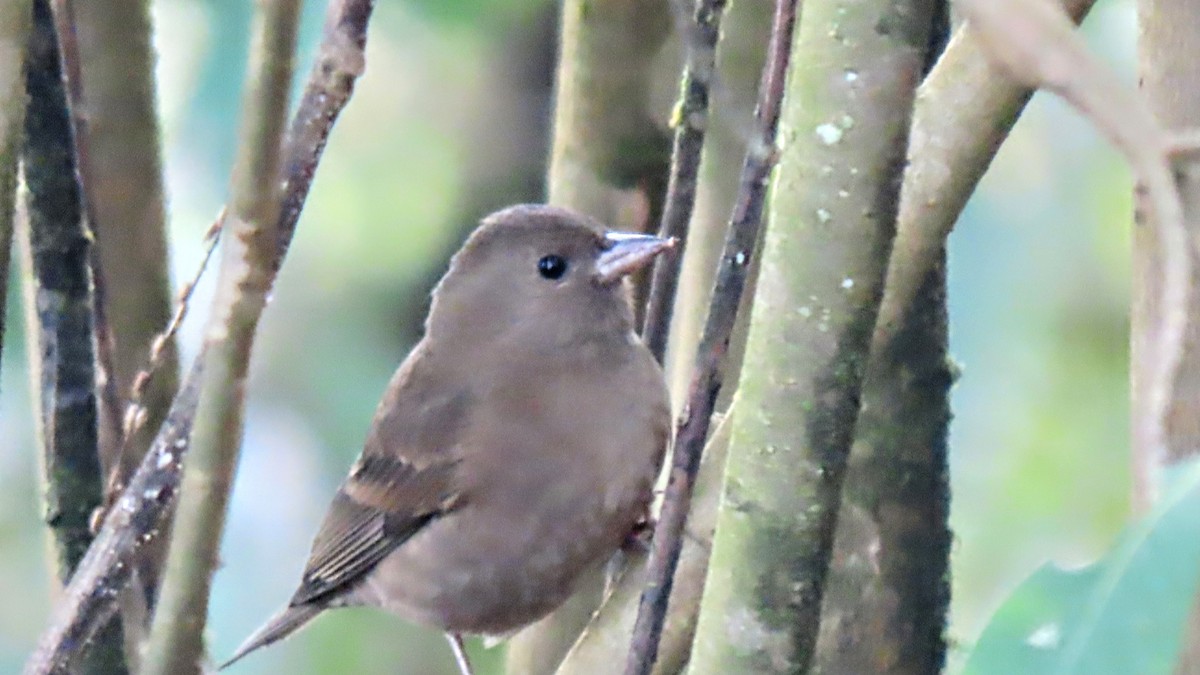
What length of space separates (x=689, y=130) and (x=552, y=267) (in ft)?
2.27

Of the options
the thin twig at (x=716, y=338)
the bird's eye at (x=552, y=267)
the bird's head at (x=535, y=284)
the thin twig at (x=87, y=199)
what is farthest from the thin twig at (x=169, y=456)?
the bird's eye at (x=552, y=267)

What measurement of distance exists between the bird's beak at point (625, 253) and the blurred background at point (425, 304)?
0.64 meters

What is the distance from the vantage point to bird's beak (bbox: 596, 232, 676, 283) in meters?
2.47

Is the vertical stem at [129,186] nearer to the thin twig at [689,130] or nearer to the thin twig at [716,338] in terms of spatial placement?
the thin twig at [689,130]

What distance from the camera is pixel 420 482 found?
292 centimetres

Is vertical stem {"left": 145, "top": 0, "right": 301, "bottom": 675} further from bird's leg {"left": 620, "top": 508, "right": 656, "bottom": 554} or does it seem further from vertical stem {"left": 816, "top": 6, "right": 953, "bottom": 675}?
bird's leg {"left": 620, "top": 508, "right": 656, "bottom": 554}

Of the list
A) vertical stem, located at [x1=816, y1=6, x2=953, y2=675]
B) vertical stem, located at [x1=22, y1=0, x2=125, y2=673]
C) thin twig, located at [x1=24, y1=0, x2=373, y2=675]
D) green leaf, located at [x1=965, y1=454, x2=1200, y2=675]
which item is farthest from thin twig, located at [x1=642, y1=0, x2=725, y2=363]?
green leaf, located at [x1=965, y1=454, x2=1200, y2=675]

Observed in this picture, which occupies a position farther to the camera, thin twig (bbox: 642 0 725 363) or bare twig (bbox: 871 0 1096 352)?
thin twig (bbox: 642 0 725 363)

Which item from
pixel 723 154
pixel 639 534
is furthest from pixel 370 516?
pixel 723 154

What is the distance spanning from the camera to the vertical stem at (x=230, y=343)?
4.25 feet

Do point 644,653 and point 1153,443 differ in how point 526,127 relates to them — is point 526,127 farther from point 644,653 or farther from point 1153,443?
point 1153,443

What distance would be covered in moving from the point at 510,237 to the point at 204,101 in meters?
0.59

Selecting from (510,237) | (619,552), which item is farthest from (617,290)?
(619,552)

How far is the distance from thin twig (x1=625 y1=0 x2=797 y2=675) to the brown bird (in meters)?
0.74
